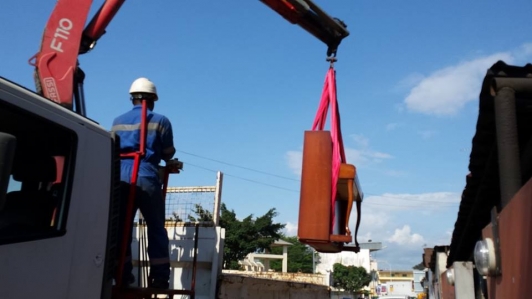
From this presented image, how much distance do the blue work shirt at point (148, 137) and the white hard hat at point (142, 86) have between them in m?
0.20

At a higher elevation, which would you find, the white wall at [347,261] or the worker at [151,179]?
the white wall at [347,261]

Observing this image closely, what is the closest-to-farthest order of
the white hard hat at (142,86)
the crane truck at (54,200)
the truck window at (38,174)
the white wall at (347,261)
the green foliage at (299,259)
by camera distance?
the crane truck at (54,200)
the truck window at (38,174)
the white hard hat at (142,86)
the white wall at (347,261)
the green foliage at (299,259)

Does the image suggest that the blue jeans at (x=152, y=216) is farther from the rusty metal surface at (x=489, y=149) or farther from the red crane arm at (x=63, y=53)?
the rusty metal surface at (x=489, y=149)

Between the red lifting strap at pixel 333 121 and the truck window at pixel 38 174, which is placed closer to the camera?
the truck window at pixel 38 174

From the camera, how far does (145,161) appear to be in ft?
13.6

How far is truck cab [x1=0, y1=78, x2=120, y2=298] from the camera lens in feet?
8.33

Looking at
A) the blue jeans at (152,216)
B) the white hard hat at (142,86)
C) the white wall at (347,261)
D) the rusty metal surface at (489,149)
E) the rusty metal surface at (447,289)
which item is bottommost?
the rusty metal surface at (447,289)

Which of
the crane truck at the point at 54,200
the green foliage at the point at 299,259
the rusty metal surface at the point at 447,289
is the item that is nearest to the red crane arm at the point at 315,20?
the crane truck at the point at 54,200

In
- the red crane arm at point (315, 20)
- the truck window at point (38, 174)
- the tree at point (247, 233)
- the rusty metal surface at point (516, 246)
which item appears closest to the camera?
the rusty metal surface at point (516, 246)

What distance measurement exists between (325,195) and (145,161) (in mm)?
1436

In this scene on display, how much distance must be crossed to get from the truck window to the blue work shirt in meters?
1.14

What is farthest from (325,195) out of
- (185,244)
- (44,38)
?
(44,38)

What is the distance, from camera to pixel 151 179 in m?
4.12

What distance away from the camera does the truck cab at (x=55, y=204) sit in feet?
8.33
